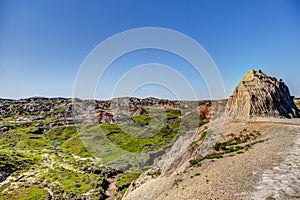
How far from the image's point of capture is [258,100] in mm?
36531

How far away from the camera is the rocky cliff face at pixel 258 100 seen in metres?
35.9

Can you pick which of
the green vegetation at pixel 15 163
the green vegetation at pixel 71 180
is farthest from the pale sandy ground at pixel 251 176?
the green vegetation at pixel 15 163

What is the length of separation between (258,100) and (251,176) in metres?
23.6

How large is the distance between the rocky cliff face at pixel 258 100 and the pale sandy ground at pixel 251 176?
33.9 feet

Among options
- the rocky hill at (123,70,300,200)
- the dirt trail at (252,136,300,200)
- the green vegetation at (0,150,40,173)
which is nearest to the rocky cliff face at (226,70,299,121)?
the rocky hill at (123,70,300,200)

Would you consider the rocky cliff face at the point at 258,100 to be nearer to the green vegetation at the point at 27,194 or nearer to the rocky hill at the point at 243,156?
the rocky hill at the point at 243,156

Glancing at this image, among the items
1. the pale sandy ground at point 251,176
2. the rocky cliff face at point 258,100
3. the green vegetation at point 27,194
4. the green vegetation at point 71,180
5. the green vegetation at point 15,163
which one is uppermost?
the rocky cliff face at point 258,100

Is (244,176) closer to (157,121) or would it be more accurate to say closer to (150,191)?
(150,191)

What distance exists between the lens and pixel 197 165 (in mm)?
23188

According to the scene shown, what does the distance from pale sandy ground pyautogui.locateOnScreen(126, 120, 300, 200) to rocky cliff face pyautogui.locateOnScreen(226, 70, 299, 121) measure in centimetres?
1034

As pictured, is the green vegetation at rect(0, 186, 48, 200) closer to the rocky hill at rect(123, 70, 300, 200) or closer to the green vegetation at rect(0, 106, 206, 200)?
the green vegetation at rect(0, 106, 206, 200)

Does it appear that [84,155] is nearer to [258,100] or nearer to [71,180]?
[71,180]

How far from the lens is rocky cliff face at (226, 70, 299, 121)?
118 feet

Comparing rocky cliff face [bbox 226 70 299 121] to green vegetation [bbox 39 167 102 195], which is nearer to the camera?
rocky cliff face [bbox 226 70 299 121]
